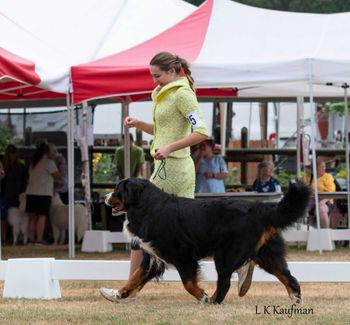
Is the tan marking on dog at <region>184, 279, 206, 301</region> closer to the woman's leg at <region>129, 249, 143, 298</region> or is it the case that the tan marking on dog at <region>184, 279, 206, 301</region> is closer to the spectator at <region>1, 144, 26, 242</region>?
the woman's leg at <region>129, 249, 143, 298</region>

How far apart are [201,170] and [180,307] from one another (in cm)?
656

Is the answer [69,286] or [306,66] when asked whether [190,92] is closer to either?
[69,286]

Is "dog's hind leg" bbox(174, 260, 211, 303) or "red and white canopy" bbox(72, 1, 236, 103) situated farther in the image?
"red and white canopy" bbox(72, 1, 236, 103)

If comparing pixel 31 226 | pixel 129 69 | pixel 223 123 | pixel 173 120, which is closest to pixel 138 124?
pixel 173 120

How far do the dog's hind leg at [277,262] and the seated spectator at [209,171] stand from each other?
6.12m

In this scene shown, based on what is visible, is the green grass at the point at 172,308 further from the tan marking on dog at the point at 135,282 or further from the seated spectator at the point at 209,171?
the seated spectator at the point at 209,171

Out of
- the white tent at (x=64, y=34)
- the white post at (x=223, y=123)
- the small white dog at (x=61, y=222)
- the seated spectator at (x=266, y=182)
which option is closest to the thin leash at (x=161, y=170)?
the white tent at (x=64, y=34)

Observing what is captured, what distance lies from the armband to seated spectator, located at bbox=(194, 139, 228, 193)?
617 cm

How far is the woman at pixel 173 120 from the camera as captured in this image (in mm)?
6418

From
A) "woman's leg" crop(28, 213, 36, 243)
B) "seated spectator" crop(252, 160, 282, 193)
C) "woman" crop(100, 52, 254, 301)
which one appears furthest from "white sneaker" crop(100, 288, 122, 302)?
"woman's leg" crop(28, 213, 36, 243)

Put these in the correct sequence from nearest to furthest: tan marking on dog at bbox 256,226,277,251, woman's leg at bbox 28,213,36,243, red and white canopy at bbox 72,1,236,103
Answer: tan marking on dog at bbox 256,226,277,251
red and white canopy at bbox 72,1,236,103
woman's leg at bbox 28,213,36,243

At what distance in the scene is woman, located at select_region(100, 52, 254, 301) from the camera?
6418 mm

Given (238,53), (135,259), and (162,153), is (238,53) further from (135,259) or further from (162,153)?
(162,153)

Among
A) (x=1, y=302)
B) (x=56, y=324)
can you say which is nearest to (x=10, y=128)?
(x=1, y=302)
